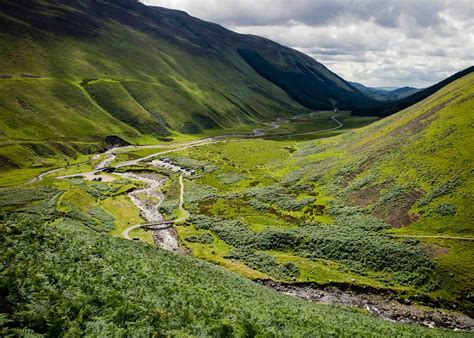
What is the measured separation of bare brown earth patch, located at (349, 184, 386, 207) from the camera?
75.2 meters

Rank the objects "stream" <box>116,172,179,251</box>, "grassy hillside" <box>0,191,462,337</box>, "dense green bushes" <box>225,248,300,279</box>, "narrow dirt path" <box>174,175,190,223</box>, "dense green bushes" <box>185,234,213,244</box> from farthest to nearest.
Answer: "narrow dirt path" <box>174,175,190,223</box> < "dense green bushes" <box>185,234,213,244</box> < "stream" <box>116,172,179,251</box> < "dense green bushes" <box>225,248,300,279</box> < "grassy hillside" <box>0,191,462,337</box>

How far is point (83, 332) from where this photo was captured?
604 inches

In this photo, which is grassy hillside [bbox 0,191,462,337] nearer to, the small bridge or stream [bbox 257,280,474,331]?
stream [bbox 257,280,474,331]

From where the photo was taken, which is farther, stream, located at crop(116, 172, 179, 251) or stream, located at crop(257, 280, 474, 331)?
stream, located at crop(116, 172, 179, 251)

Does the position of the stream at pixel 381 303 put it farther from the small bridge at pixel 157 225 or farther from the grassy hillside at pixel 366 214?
the small bridge at pixel 157 225

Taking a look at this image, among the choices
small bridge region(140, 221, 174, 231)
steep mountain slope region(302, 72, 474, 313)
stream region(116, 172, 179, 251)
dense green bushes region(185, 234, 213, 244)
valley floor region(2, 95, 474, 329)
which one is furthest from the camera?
small bridge region(140, 221, 174, 231)

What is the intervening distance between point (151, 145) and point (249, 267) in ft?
386

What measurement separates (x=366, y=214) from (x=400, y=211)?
6.49 m

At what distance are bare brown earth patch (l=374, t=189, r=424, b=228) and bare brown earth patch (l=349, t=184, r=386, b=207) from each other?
4.59 meters

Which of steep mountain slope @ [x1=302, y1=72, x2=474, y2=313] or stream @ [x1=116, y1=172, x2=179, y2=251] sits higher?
steep mountain slope @ [x1=302, y1=72, x2=474, y2=313]

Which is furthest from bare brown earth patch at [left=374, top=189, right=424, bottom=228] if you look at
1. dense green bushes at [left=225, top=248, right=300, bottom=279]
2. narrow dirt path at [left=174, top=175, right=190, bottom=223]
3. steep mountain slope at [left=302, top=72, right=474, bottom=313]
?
narrow dirt path at [left=174, top=175, right=190, bottom=223]

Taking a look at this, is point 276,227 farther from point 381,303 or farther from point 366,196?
point 381,303

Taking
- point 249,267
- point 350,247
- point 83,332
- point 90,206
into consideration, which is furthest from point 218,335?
point 90,206

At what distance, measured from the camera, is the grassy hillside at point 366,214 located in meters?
53.3
